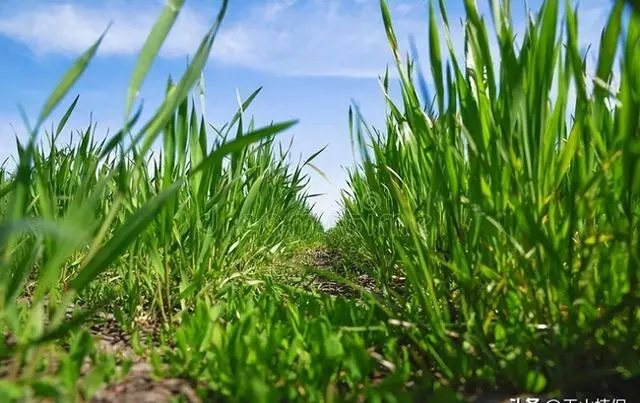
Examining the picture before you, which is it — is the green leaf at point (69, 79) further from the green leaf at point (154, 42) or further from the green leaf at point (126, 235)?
the green leaf at point (126, 235)

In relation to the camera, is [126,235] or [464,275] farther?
[464,275]

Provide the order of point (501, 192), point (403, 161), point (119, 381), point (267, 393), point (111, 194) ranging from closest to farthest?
point (267, 393), point (119, 381), point (501, 192), point (403, 161), point (111, 194)

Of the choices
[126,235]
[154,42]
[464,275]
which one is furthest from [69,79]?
[464,275]

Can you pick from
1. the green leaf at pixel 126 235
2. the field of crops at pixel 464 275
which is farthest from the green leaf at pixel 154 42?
the green leaf at pixel 126 235

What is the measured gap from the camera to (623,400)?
Answer: 37.8 inches

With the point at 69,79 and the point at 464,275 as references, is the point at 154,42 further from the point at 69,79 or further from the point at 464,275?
the point at 464,275

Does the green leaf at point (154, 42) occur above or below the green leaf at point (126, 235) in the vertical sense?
above

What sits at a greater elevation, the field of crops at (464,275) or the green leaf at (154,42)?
the green leaf at (154,42)

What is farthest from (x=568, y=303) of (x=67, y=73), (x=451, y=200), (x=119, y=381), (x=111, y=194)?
(x=111, y=194)

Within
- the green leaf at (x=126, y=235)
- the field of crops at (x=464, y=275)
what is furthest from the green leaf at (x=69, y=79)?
the green leaf at (x=126, y=235)

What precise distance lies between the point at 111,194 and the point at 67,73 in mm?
1551

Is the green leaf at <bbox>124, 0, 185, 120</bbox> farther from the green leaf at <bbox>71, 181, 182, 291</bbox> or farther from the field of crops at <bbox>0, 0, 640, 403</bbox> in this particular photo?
the green leaf at <bbox>71, 181, 182, 291</bbox>

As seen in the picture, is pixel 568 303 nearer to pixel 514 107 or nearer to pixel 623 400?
pixel 623 400

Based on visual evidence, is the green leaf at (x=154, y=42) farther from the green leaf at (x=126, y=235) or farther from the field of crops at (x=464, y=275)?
the green leaf at (x=126, y=235)
